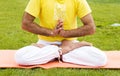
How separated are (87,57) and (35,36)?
7.68 feet

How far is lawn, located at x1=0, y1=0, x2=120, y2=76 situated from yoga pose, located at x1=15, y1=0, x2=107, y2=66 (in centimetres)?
23

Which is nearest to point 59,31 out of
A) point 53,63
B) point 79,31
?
point 79,31

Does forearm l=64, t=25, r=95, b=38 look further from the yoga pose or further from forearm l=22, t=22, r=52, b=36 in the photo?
forearm l=22, t=22, r=52, b=36

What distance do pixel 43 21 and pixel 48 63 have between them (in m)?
0.56

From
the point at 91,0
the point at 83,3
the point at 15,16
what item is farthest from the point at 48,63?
the point at 91,0

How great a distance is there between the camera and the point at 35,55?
5500 mm

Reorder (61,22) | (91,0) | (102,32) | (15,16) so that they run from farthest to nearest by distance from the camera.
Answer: (91,0), (15,16), (102,32), (61,22)

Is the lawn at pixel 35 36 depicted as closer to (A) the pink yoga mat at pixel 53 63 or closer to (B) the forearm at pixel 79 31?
(A) the pink yoga mat at pixel 53 63

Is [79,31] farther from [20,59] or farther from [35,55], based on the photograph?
[20,59]

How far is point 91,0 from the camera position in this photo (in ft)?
47.6

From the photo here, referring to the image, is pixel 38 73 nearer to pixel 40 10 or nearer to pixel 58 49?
pixel 58 49

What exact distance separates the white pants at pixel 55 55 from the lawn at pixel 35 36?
0.18 meters

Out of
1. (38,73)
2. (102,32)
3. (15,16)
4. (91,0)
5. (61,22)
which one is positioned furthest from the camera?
(91,0)

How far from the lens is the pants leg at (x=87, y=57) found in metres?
5.46
